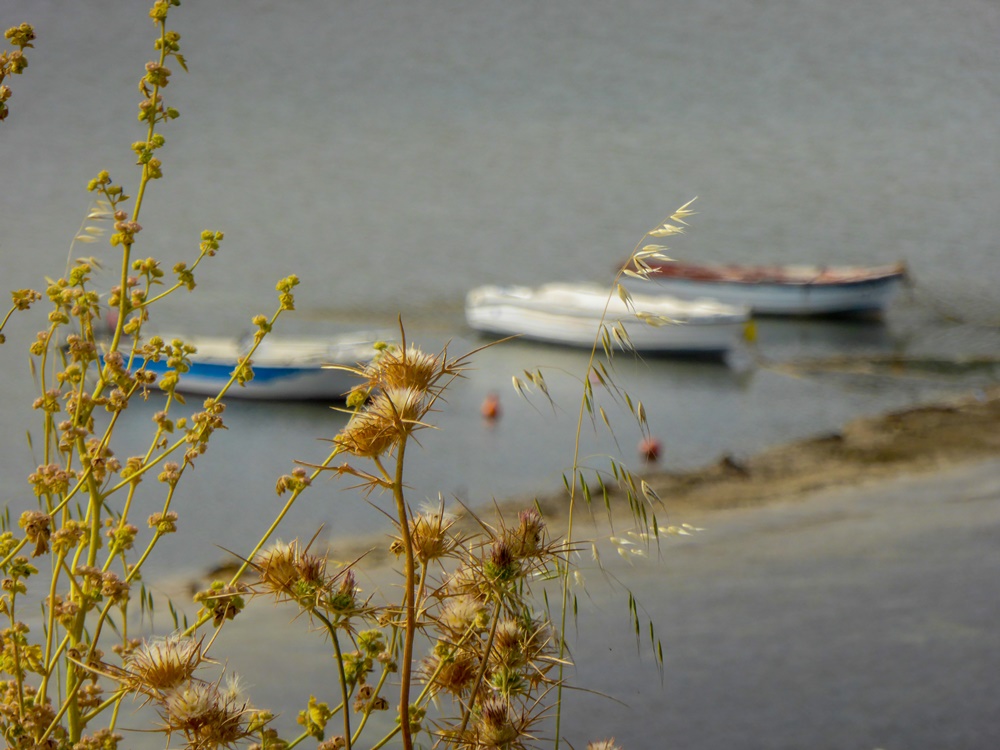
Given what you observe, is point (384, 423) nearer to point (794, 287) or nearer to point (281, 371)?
point (281, 371)

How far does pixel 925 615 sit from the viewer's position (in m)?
6.63

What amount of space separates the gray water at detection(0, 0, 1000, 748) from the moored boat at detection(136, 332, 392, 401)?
1.11 ft

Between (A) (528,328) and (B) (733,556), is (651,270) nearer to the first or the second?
(B) (733,556)

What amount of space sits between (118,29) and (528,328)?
19030 mm

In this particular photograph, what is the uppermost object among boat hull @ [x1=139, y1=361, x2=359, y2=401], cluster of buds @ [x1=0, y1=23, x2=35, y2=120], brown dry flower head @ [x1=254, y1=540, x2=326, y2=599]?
boat hull @ [x1=139, y1=361, x2=359, y2=401]

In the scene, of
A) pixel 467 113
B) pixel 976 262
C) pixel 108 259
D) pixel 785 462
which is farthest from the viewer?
pixel 467 113

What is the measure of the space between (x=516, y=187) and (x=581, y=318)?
7460mm

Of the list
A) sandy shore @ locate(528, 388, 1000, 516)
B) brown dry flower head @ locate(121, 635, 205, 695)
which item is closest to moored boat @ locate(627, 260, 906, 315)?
sandy shore @ locate(528, 388, 1000, 516)

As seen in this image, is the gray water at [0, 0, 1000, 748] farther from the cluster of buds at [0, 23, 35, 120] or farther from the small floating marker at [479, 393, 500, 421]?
the cluster of buds at [0, 23, 35, 120]

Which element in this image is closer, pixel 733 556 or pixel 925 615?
pixel 925 615

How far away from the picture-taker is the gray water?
13.3 m

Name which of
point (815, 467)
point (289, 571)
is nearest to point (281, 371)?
point (815, 467)

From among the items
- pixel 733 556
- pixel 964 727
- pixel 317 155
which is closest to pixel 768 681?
pixel 964 727

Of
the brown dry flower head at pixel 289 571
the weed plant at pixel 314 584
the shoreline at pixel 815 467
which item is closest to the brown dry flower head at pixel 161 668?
the weed plant at pixel 314 584
